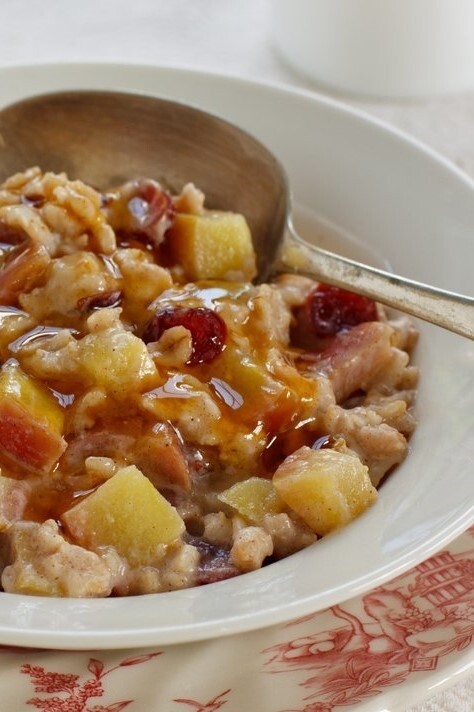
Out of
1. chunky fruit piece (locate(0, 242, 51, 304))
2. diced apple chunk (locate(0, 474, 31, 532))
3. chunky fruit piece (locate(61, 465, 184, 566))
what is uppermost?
chunky fruit piece (locate(0, 242, 51, 304))

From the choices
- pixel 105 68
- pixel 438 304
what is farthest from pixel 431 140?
pixel 438 304

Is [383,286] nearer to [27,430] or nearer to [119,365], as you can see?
[119,365]

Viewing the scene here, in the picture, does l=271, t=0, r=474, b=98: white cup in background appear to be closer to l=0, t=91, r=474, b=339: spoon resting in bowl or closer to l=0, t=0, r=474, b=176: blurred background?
l=0, t=0, r=474, b=176: blurred background

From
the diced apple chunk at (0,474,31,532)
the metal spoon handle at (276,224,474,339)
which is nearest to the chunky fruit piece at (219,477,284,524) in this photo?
the diced apple chunk at (0,474,31,532)

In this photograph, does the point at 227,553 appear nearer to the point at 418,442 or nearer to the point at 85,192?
the point at 418,442

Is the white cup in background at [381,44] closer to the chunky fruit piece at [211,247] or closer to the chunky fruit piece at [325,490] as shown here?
the chunky fruit piece at [211,247]

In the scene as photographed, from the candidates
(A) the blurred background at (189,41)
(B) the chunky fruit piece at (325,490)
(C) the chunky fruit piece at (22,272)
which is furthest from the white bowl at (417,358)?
(A) the blurred background at (189,41)
